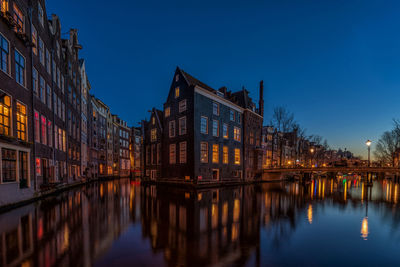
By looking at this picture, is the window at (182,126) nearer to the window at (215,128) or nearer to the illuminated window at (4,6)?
the window at (215,128)

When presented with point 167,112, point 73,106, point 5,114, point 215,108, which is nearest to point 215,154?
point 215,108

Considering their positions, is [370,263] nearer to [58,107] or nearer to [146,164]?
[58,107]

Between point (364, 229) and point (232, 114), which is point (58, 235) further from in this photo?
point (232, 114)

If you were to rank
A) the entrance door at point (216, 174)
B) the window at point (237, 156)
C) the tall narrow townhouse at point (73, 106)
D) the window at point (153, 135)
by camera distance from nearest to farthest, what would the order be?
the tall narrow townhouse at point (73, 106) < the entrance door at point (216, 174) < the window at point (237, 156) < the window at point (153, 135)

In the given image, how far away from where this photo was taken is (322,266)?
5.93 m

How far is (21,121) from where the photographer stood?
1614cm

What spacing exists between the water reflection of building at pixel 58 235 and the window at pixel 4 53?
34.6 feet

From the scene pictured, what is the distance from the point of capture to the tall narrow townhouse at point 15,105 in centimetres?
1393

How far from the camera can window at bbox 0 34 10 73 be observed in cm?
1398

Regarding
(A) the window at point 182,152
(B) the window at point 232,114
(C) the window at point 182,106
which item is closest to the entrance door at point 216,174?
(A) the window at point 182,152

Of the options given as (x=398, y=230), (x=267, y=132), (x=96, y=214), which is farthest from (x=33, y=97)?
(x=267, y=132)

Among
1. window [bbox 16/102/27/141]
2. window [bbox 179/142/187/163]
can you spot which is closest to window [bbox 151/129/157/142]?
window [bbox 179/142/187/163]

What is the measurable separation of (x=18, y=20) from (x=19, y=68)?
4.08m

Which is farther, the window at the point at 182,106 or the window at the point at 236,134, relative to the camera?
the window at the point at 236,134
